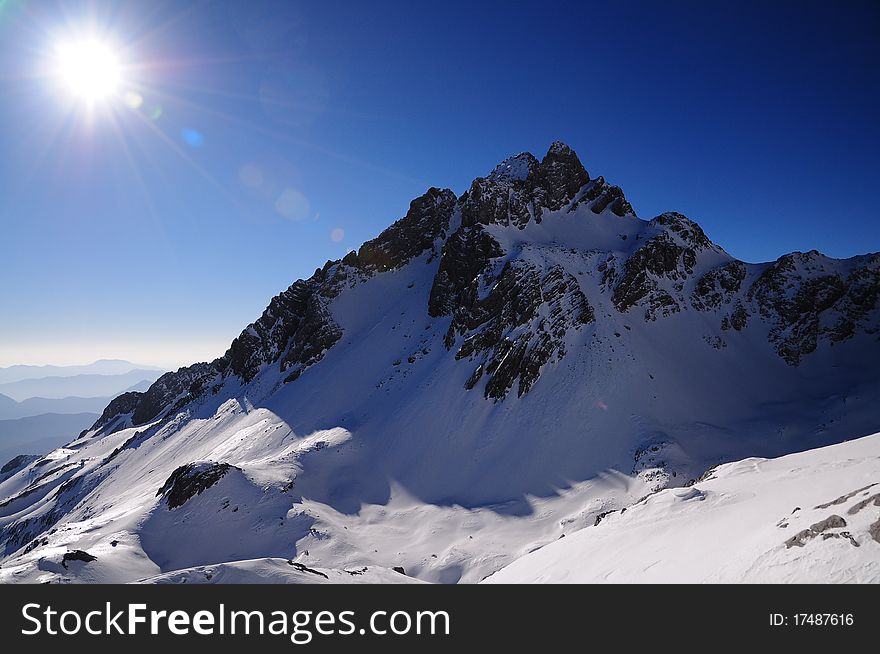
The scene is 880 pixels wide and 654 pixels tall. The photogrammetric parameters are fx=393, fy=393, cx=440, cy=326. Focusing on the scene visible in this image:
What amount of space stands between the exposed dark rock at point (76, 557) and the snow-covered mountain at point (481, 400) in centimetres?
69

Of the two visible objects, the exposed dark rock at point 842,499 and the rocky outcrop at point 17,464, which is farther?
the rocky outcrop at point 17,464

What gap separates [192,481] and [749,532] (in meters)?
43.0

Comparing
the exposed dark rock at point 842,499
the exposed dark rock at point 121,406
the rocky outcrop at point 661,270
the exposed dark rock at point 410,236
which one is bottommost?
the exposed dark rock at point 842,499

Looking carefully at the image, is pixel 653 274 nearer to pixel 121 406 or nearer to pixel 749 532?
pixel 749 532

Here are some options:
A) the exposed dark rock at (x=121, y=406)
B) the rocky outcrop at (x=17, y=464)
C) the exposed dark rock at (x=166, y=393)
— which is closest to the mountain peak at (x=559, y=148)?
the exposed dark rock at (x=166, y=393)

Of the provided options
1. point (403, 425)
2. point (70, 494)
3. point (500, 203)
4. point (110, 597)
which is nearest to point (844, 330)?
point (500, 203)

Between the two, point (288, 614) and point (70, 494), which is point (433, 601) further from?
point (70, 494)

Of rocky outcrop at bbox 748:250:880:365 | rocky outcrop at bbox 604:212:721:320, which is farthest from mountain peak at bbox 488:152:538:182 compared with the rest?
rocky outcrop at bbox 748:250:880:365

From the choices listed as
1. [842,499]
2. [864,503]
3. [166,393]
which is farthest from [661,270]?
[166,393]

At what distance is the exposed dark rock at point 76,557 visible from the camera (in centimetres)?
2626

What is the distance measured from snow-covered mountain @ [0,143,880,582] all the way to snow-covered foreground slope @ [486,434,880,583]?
10.8m

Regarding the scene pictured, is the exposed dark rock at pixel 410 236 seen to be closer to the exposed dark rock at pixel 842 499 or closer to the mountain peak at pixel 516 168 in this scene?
the mountain peak at pixel 516 168

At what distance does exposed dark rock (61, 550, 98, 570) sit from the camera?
26264mm

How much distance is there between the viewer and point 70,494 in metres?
68.2
